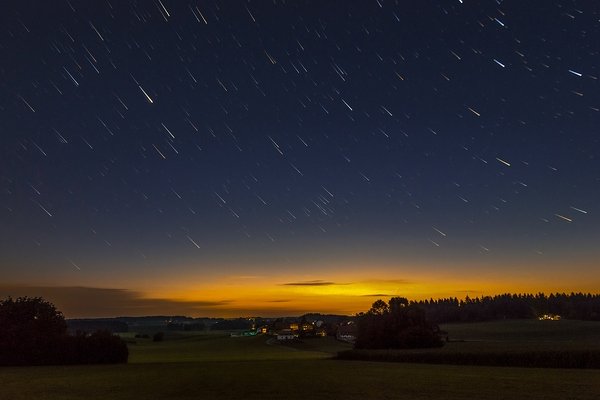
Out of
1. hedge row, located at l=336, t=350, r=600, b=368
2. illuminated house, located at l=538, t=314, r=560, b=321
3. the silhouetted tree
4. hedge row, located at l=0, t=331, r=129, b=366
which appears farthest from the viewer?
illuminated house, located at l=538, t=314, r=560, b=321

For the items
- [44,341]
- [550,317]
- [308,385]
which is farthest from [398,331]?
[550,317]

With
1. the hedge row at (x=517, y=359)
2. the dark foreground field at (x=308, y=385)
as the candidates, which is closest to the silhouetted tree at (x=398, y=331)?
the hedge row at (x=517, y=359)

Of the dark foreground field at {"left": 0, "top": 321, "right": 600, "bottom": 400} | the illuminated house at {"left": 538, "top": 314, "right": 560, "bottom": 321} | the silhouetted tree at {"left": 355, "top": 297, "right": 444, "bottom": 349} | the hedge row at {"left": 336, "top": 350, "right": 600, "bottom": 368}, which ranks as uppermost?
the illuminated house at {"left": 538, "top": 314, "right": 560, "bottom": 321}

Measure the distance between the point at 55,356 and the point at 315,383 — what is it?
39.3 meters

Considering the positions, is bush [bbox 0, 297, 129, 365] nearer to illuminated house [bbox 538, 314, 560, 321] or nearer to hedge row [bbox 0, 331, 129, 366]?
hedge row [bbox 0, 331, 129, 366]

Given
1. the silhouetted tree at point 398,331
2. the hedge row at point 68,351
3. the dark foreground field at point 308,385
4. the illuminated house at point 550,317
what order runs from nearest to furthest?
1. the dark foreground field at point 308,385
2. the hedge row at point 68,351
3. the silhouetted tree at point 398,331
4. the illuminated house at point 550,317

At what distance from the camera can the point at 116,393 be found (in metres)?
33.4

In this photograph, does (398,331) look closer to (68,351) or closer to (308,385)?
(68,351)

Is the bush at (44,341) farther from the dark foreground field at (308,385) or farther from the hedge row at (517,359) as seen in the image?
the hedge row at (517,359)

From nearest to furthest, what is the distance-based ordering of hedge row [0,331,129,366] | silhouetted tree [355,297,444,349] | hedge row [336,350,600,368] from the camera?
hedge row [336,350,600,368] → hedge row [0,331,129,366] → silhouetted tree [355,297,444,349]

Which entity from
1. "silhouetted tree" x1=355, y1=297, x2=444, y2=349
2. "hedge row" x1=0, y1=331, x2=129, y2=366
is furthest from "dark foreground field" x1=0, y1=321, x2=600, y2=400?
"silhouetted tree" x1=355, y1=297, x2=444, y2=349

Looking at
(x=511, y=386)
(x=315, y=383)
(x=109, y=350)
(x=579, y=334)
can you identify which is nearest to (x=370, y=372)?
(x=315, y=383)

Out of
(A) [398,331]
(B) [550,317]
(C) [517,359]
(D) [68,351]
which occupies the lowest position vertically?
(C) [517,359]

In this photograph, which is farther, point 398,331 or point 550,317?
point 550,317
